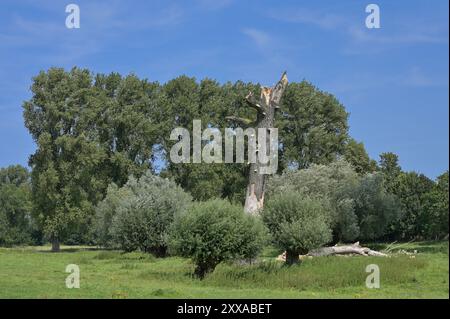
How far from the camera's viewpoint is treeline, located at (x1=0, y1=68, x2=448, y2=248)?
59.8m

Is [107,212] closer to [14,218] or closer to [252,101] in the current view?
[252,101]

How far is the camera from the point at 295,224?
2436 cm

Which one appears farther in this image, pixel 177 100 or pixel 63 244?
pixel 63 244

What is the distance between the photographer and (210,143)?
6344 centimetres

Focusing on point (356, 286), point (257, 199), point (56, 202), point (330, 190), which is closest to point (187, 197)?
point (257, 199)

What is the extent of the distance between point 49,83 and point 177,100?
13.6 m

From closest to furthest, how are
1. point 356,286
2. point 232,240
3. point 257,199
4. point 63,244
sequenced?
1. point 356,286
2. point 232,240
3. point 257,199
4. point 63,244

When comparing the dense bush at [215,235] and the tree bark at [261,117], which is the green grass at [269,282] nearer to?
the dense bush at [215,235]

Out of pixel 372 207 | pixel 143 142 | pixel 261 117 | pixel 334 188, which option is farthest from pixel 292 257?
pixel 143 142

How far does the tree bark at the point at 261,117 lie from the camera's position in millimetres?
33562

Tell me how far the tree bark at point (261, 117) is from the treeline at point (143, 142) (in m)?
23.0

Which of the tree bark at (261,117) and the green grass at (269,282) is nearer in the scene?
the green grass at (269,282)

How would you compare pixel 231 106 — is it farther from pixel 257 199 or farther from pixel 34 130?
pixel 257 199

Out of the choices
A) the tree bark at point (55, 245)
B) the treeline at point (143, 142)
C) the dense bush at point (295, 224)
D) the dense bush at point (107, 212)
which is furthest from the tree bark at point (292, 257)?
the tree bark at point (55, 245)
